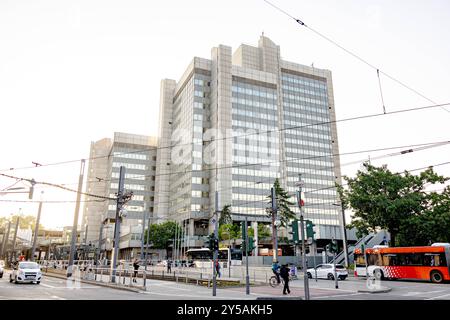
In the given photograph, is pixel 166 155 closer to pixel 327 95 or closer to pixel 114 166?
pixel 114 166

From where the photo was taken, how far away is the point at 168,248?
9381 centimetres

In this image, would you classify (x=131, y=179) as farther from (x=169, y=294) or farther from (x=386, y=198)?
(x=169, y=294)

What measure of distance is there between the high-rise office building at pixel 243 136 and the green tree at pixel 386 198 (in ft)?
160

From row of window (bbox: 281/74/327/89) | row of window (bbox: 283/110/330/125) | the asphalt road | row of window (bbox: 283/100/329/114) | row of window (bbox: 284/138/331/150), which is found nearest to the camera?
the asphalt road

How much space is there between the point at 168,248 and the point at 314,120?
69.5 metres

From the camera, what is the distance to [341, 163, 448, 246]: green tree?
119ft

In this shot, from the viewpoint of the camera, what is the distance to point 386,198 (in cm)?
3716

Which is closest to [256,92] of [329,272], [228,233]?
[228,233]

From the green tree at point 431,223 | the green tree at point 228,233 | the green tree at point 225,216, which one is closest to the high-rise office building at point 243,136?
the green tree at point 225,216

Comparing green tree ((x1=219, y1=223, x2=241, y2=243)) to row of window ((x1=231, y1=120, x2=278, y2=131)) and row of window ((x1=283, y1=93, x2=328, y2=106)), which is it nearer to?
row of window ((x1=231, y1=120, x2=278, y2=131))

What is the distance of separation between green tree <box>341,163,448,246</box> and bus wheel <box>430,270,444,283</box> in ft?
27.1

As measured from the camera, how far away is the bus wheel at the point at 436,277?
27.3 metres

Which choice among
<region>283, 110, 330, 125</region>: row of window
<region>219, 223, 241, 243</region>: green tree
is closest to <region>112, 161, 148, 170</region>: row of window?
<region>283, 110, 330, 125</region>: row of window
